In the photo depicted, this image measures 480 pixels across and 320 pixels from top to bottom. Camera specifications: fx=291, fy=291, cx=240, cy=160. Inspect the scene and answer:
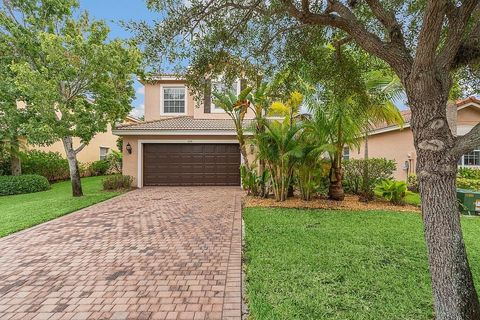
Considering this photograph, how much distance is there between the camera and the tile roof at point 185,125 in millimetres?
16219

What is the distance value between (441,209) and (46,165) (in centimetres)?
2131

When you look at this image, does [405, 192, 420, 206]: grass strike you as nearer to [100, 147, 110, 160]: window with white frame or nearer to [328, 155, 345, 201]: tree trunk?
[328, 155, 345, 201]: tree trunk

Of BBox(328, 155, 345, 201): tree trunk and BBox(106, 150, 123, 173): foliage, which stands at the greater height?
BBox(106, 150, 123, 173): foliage

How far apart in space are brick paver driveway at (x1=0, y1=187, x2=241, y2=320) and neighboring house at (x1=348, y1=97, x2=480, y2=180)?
9.66 metres

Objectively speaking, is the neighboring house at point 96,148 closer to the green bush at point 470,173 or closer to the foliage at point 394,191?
the foliage at point 394,191

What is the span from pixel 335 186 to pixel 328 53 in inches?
240

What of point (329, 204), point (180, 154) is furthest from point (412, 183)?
point (180, 154)

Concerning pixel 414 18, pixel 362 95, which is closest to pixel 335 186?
pixel 362 95

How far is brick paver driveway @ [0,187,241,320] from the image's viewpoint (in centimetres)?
362

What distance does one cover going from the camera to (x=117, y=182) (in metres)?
15.3

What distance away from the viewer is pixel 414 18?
519 centimetres

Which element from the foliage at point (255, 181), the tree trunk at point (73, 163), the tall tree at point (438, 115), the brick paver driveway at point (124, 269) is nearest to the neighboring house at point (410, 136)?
the foliage at point (255, 181)

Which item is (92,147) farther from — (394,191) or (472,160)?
(472,160)

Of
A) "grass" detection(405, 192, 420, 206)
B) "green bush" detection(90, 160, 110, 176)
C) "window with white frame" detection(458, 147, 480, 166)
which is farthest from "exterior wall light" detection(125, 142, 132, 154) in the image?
"window with white frame" detection(458, 147, 480, 166)
